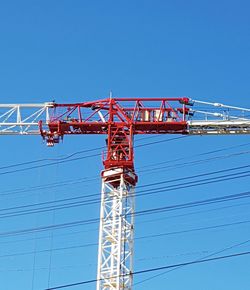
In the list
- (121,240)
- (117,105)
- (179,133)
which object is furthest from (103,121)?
(121,240)

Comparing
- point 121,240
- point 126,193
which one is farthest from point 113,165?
point 121,240

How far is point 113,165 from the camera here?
2212 inches

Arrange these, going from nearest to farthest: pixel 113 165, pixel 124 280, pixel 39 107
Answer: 1. pixel 124 280
2. pixel 113 165
3. pixel 39 107

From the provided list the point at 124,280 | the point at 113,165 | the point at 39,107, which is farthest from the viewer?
the point at 39,107

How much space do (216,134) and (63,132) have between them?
37.9ft

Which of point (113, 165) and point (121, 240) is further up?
point (113, 165)

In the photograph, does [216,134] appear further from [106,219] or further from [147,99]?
[106,219]

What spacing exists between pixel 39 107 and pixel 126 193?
10.9 metres

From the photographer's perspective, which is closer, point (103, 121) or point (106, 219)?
point (106, 219)

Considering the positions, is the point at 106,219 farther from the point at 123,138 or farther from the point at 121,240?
the point at 123,138

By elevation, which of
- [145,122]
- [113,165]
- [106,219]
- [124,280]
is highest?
[145,122]

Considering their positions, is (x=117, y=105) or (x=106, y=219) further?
(x=117, y=105)

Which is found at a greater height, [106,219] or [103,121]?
[103,121]

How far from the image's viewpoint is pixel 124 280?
52375 millimetres
